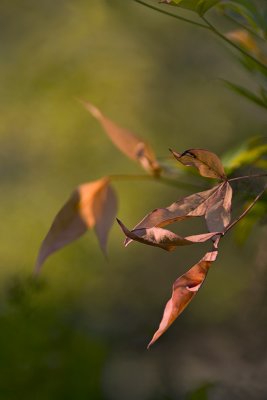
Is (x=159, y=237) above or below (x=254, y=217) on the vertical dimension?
above

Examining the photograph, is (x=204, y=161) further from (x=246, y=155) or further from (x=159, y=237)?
(x=246, y=155)

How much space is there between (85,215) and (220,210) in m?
0.20

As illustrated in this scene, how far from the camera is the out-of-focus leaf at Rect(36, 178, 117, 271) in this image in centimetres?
57

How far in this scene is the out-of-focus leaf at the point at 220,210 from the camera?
1.36ft

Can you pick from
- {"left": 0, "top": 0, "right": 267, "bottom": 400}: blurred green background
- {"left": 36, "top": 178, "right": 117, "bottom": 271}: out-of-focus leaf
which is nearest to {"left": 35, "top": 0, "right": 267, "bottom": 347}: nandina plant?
{"left": 36, "top": 178, "right": 117, "bottom": 271}: out-of-focus leaf

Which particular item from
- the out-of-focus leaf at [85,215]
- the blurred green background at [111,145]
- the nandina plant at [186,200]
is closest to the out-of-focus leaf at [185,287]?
the nandina plant at [186,200]

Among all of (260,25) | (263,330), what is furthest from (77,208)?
(263,330)

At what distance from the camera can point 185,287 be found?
42 centimetres

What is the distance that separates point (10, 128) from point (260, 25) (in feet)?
4.70

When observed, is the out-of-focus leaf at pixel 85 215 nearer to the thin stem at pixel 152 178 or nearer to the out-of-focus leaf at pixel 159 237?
the thin stem at pixel 152 178

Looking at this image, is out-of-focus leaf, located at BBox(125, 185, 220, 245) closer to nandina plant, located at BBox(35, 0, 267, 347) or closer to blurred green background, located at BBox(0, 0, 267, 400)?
nandina plant, located at BBox(35, 0, 267, 347)

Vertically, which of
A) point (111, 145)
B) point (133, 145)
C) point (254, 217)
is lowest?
point (111, 145)

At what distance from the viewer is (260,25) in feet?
1.91

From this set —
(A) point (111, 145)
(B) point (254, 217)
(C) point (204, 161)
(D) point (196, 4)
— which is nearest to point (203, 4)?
(D) point (196, 4)
